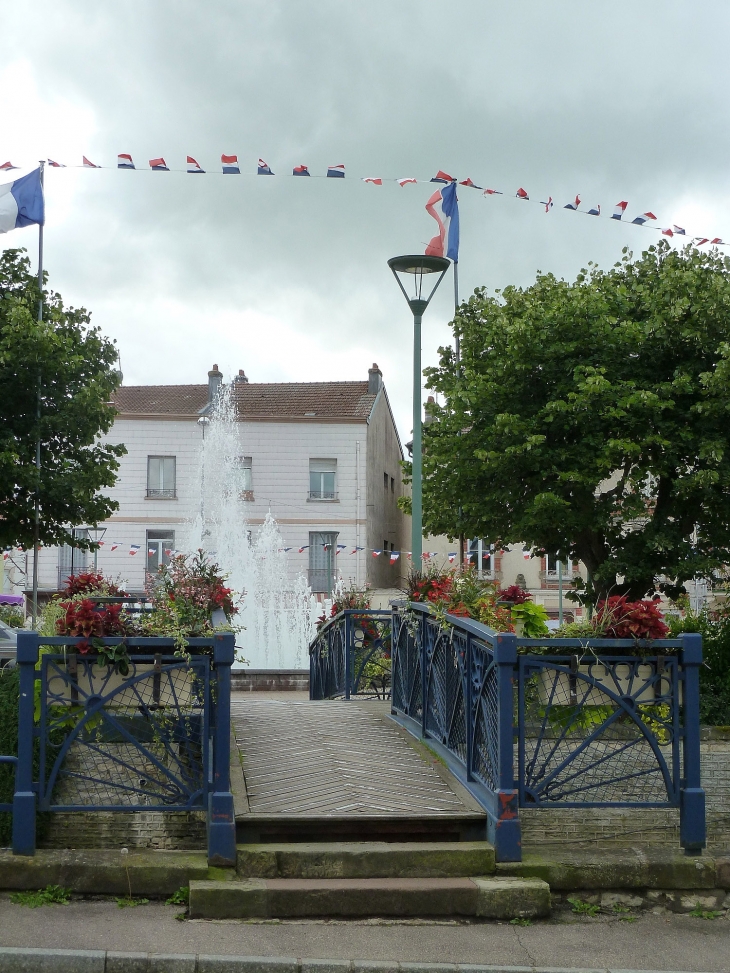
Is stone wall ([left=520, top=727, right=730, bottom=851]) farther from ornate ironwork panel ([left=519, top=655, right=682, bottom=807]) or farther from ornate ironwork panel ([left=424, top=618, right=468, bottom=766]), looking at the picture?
ornate ironwork panel ([left=424, top=618, right=468, bottom=766])

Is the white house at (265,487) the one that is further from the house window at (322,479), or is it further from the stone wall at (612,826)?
the stone wall at (612,826)

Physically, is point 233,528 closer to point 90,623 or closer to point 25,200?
point 25,200

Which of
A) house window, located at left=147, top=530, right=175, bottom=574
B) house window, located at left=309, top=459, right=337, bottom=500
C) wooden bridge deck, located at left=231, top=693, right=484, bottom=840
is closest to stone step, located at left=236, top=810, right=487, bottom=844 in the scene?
wooden bridge deck, located at left=231, top=693, right=484, bottom=840

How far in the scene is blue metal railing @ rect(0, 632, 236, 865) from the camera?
19.9 feet

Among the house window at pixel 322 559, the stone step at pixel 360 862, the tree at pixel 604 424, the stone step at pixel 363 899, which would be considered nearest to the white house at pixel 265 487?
the house window at pixel 322 559

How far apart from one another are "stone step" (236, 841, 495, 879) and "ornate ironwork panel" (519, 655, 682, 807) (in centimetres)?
51

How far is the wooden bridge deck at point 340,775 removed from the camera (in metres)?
6.46

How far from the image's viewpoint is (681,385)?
18.3 meters

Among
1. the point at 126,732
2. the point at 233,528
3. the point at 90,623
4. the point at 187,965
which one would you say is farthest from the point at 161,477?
the point at 187,965

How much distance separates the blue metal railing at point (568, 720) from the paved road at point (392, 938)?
2.15ft

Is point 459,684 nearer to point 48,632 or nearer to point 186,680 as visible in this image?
point 186,680

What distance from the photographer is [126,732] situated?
6.14 m

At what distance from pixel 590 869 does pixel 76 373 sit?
59.2 feet

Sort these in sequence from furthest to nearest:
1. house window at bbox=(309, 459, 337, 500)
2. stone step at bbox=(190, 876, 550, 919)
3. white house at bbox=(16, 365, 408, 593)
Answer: house window at bbox=(309, 459, 337, 500)
white house at bbox=(16, 365, 408, 593)
stone step at bbox=(190, 876, 550, 919)
